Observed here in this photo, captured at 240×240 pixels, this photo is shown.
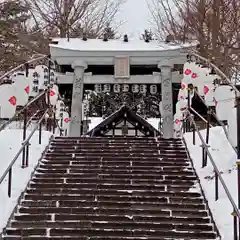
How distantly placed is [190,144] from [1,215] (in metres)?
4.64

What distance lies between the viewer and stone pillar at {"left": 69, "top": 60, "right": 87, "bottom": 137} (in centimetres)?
1548

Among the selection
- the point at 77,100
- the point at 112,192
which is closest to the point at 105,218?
the point at 112,192

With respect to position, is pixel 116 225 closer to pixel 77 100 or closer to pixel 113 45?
pixel 77 100

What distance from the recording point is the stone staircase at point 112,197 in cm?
605

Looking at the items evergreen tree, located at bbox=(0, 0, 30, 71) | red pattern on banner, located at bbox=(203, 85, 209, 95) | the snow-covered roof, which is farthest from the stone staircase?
evergreen tree, located at bbox=(0, 0, 30, 71)

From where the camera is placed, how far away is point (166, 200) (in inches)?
273

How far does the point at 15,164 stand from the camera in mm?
7980

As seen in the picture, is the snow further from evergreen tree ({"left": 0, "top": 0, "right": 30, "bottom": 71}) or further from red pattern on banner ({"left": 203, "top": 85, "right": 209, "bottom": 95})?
evergreen tree ({"left": 0, "top": 0, "right": 30, "bottom": 71})

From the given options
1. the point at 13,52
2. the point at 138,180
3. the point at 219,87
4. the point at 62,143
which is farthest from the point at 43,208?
the point at 13,52

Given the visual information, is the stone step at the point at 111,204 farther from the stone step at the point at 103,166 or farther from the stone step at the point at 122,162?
the stone step at the point at 122,162

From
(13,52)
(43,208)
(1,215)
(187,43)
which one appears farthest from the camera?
(13,52)

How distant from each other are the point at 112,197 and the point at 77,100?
29.1 feet

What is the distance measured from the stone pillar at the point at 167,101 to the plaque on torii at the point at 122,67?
1.20m

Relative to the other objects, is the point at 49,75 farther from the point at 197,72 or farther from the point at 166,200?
the point at 166,200
